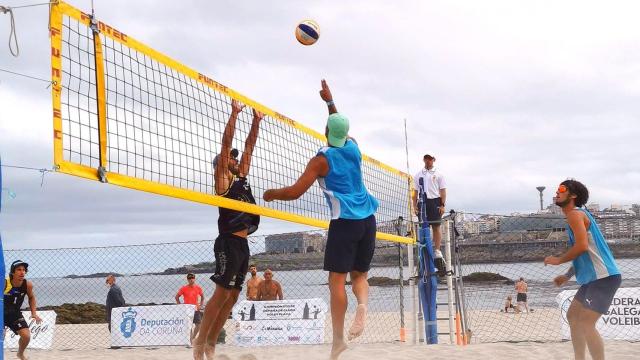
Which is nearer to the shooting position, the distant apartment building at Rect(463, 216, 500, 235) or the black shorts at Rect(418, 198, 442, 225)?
the black shorts at Rect(418, 198, 442, 225)

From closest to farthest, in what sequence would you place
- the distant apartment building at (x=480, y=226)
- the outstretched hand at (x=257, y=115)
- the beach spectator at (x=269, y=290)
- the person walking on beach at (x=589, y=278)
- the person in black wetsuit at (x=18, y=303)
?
1. the person walking on beach at (x=589, y=278)
2. the outstretched hand at (x=257, y=115)
3. the person in black wetsuit at (x=18, y=303)
4. the distant apartment building at (x=480, y=226)
5. the beach spectator at (x=269, y=290)

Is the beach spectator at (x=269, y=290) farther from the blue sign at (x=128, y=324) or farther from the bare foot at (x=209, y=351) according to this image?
the bare foot at (x=209, y=351)

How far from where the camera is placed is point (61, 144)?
4.33 m

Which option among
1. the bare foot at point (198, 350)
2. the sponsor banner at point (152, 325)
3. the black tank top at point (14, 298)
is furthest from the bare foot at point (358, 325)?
the sponsor banner at point (152, 325)

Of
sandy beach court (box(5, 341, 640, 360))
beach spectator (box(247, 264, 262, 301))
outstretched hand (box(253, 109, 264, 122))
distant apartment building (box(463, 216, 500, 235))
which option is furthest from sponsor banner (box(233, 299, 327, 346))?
outstretched hand (box(253, 109, 264, 122))

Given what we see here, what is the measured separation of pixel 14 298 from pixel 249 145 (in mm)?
4577

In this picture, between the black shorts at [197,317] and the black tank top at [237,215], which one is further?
the black shorts at [197,317]

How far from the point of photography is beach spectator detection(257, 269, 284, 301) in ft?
41.3

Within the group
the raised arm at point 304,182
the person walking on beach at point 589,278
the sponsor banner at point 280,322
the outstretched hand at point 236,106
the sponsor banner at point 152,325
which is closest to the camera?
the raised arm at point 304,182

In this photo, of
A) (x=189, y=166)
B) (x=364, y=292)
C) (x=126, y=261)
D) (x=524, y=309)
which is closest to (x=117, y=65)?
(x=189, y=166)

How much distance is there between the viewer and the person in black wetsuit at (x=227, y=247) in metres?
5.55

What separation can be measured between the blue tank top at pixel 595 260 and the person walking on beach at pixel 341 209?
160cm

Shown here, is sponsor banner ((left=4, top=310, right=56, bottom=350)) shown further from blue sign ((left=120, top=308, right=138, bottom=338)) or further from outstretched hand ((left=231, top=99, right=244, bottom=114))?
outstretched hand ((left=231, top=99, right=244, bottom=114))

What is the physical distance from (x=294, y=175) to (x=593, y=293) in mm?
3275
